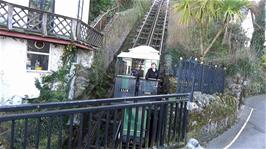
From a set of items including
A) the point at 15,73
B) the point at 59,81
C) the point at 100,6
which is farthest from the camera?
the point at 100,6

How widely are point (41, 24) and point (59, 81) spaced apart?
2.92 metres

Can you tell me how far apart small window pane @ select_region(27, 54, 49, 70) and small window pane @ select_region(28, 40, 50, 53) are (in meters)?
0.28

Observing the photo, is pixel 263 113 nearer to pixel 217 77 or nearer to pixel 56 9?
pixel 217 77

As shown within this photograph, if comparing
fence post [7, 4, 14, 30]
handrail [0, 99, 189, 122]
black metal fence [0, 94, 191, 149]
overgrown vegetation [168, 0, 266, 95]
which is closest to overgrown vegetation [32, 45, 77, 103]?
fence post [7, 4, 14, 30]

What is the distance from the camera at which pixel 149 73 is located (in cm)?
1728

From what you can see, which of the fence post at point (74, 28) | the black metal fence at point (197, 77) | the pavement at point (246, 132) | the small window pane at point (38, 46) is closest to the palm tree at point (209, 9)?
the black metal fence at point (197, 77)

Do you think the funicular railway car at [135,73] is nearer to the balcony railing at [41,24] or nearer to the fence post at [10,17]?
the balcony railing at [41,24]

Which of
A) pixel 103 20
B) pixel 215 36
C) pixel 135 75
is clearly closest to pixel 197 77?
pixel 135 75

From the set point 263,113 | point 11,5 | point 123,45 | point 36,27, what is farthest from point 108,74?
point 263,113

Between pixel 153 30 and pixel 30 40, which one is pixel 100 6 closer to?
pixel 153 30

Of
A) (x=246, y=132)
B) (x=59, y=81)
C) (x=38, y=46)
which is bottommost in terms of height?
(x=246, y=132)

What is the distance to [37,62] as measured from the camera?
64.4 ft

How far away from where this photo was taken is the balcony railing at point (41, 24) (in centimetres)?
1767

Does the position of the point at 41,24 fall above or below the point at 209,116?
above
